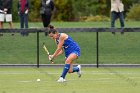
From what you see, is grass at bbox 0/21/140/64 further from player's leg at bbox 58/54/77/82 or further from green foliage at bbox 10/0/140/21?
green foliage at bbox 10/0/140/21

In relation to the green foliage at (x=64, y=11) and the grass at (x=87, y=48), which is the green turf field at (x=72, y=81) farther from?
the green foliage at (x=64, y=11)

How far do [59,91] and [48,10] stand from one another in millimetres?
12108

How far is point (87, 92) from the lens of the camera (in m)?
18.2

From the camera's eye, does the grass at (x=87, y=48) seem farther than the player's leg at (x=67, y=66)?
Yes

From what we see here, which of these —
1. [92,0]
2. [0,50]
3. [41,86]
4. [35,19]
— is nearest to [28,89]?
[41,86]

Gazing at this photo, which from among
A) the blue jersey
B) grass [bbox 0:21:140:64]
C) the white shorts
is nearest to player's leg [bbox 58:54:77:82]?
the blue jersey

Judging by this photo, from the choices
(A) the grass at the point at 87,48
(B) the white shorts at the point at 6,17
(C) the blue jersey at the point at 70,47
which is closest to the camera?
(C) the blue jersey at the point at 70,47

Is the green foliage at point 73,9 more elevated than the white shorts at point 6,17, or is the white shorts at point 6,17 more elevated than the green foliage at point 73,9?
the white shorts at point 6,17

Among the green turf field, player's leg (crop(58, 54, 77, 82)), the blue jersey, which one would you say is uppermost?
the blue jersey

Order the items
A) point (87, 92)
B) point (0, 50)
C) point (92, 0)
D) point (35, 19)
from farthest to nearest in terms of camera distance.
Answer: point (92, 0), point (35, 19), point (0, 50), point (87, 92)

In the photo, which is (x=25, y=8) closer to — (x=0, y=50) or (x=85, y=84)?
(x=0, y=50)

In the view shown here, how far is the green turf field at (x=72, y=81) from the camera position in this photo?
19.0 meters

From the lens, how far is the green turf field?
62.2 ft

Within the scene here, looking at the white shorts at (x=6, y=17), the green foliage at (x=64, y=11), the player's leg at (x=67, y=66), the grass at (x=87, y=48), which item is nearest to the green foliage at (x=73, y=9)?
the green foliage at (x=64, y=11)
